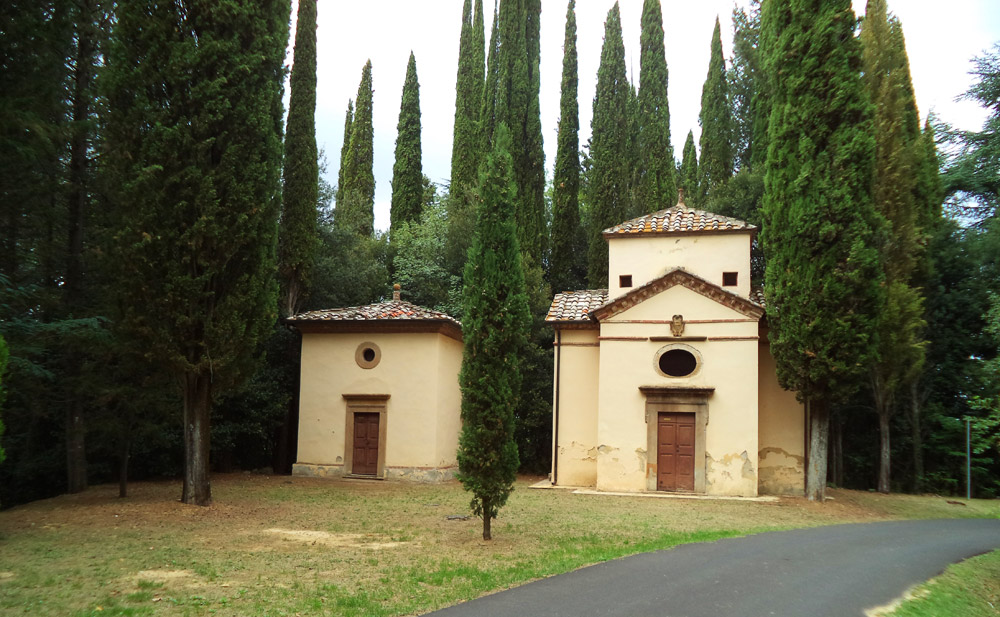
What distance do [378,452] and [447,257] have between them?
31.1 feet

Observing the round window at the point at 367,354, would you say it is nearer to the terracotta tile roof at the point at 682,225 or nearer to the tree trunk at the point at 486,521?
the terracotta tile roof at the point at 682,225

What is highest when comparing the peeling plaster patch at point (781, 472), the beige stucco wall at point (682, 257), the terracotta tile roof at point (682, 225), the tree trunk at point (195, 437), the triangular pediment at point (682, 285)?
the terracotta tile roof at point (682, 225)

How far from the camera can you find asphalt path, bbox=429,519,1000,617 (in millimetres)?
6523

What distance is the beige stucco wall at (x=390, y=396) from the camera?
19641 millimetres

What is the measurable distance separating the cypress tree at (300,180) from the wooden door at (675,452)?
1148cm

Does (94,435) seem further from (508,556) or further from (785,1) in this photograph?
(785,1)

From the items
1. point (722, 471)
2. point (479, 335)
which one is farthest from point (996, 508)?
point (479, 335)

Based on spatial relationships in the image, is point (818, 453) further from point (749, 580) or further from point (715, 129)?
point (715, 129)

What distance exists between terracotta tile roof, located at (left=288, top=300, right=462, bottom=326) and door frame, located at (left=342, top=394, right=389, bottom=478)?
2.23m

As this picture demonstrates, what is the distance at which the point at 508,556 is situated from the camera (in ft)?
29.9

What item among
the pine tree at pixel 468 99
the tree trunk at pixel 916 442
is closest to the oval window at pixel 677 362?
the tree trunk at pixel 916 442

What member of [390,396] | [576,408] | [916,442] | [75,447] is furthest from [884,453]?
[75,447]

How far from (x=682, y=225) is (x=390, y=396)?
943cm

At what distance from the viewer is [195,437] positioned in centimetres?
1294
